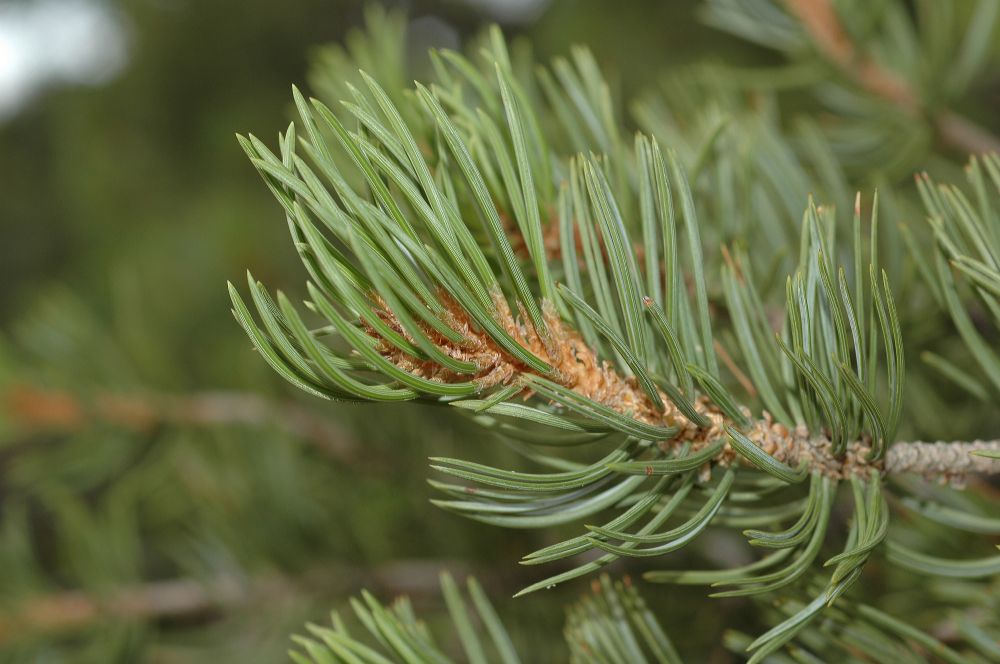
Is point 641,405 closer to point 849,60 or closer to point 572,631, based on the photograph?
point 572,631

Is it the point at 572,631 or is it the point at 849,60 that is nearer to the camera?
the point at 572,631

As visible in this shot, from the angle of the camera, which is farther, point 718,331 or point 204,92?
point 204,92

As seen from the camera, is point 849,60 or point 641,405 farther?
point 849,60

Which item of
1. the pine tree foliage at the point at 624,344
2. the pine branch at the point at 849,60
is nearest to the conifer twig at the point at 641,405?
the pine tree foliage at the point at 624,344

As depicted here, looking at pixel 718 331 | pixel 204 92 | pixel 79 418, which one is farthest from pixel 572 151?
pixel 204 92

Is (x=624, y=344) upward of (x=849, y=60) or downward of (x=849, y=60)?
downward

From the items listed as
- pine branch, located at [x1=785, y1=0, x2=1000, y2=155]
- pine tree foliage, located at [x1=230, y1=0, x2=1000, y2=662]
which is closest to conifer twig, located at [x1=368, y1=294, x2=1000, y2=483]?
pine tree foliage, located at [x1=230, y1=0, x2=1000, y2=662]

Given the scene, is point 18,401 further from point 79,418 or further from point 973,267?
point 973,267

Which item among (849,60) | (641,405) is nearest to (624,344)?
(641,405)

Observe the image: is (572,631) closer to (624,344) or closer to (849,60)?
(624,344)

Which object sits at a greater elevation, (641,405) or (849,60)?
(849,60)

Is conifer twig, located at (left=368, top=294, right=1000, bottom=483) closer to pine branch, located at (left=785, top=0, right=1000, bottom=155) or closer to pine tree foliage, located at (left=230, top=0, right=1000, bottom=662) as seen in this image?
pine tree foliage, located at (left=230, top=0, right=1000, bottom=662)
